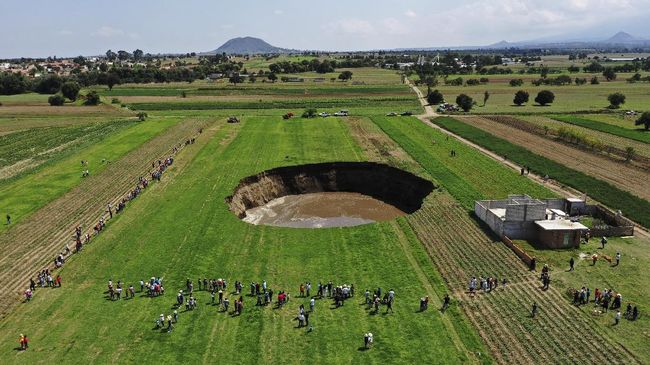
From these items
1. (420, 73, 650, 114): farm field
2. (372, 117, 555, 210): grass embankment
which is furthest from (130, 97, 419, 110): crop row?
(372, 117, 555, 210): grass embankment

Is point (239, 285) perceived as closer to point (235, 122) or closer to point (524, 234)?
point (524, 234)

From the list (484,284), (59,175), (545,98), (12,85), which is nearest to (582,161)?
(484,284)

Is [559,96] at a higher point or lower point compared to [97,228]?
higher

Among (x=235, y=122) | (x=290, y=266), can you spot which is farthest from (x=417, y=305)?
(x=235, y=122)

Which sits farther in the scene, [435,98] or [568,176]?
[435,98]

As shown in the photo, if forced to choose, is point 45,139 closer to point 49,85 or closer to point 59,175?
point 59,175
